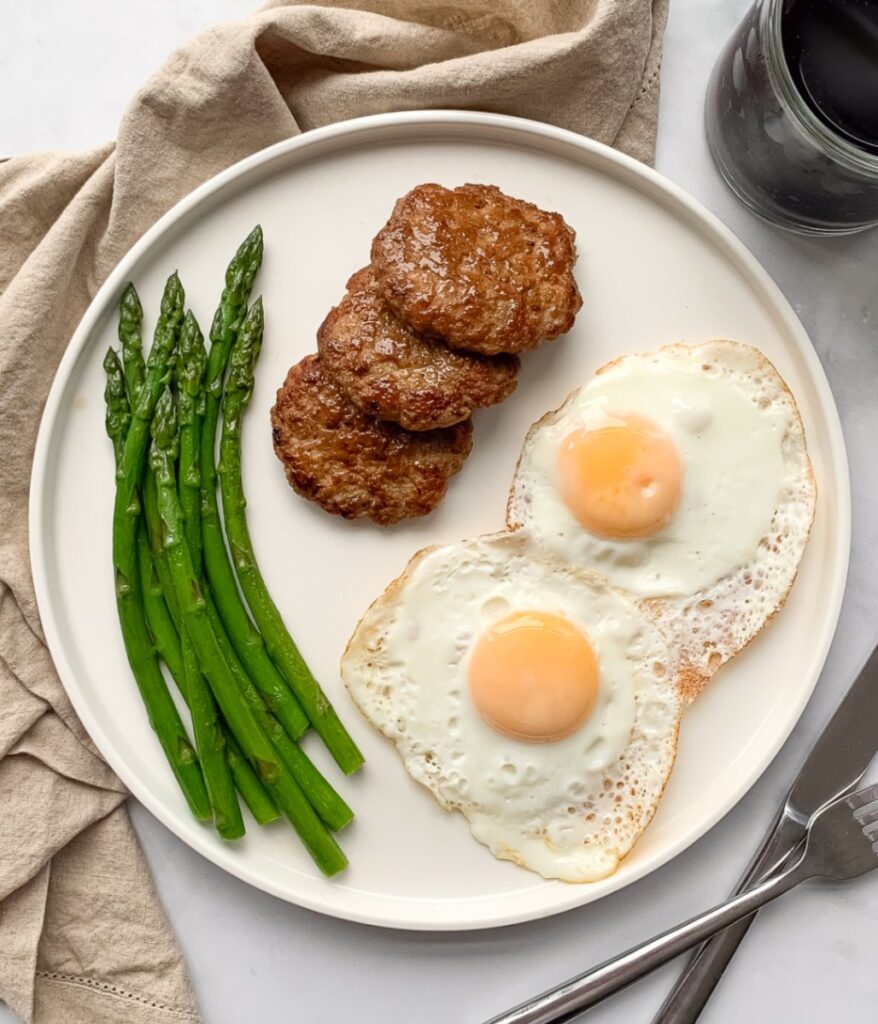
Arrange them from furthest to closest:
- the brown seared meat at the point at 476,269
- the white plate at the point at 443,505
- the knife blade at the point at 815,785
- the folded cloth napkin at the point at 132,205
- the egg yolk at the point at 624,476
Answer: the knife blade at the point at 815,785 < the white plate at the point at 443,505 < the folded cloth napkin at the point at 132,205 < the egg yolk at the point at 624,476 < the brown seared meat at the point at 476,269

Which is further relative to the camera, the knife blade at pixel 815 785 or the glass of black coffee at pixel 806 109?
the knife blade at pixel 815 785

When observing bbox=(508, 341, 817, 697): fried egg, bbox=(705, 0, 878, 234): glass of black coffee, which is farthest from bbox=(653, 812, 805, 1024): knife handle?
bbox=(705, 0, 878, 234): glass of black coffee

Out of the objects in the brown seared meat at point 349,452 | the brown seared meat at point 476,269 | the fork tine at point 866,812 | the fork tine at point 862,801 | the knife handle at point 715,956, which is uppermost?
the brown seared meat at point 476,269

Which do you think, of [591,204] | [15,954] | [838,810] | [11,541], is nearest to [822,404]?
[591,204]

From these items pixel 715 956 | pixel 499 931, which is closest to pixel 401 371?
pixel 499 931

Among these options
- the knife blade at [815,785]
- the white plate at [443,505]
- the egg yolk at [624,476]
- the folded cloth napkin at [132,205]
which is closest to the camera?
the egg yolk at [624,476]

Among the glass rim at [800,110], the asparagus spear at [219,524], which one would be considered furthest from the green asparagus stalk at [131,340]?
the glass rim at [800,110]

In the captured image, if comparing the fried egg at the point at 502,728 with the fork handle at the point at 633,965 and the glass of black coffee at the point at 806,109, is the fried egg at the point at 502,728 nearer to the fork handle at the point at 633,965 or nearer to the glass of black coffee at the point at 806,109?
the fork handle at the point at 633,965
